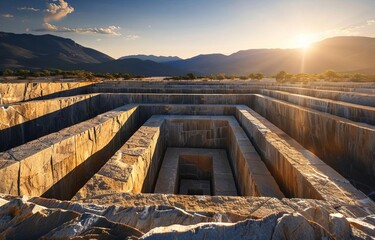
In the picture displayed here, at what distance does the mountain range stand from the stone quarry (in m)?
60.4

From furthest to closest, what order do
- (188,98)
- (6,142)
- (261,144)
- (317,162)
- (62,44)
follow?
(62,44) → (188,98) → (6,142) → (261,144) → (317,162)

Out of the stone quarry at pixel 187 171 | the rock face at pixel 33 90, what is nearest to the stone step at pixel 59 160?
the stone quarry at pixel 187 171

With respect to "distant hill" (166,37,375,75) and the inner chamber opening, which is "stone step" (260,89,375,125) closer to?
the inner chamber opening

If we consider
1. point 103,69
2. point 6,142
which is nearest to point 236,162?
point 6,142

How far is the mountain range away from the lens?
2484 inches

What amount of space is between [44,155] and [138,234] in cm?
241

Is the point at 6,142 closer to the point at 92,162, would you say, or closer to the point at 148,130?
the point at 92,162

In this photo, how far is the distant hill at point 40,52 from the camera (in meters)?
62.4

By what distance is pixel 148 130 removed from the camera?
5.07 meters

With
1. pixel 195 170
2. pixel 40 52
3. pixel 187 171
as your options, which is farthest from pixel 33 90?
pixel 40 52

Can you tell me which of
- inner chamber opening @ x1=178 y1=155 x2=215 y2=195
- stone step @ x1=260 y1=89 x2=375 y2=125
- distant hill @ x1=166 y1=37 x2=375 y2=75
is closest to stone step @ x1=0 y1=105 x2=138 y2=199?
inner chamber opening @ x1=178 y1=155 x2=215 y2=195

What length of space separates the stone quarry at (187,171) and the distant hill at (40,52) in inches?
2655

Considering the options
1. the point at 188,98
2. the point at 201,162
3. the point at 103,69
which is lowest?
the point at 201,162

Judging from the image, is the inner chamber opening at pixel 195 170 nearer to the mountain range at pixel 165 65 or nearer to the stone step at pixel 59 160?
the stone step at pixel 59 160
